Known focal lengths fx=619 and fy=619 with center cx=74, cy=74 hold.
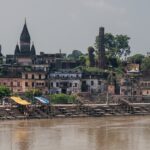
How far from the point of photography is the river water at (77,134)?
172 ft

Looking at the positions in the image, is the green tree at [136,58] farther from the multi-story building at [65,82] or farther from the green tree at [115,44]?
the multi-story building at [65,82]

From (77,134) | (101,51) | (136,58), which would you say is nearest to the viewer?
(77,134)

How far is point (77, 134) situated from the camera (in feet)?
199

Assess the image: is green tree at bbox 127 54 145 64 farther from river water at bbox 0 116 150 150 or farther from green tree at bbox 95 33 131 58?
river water at bbox 0 116 150 150

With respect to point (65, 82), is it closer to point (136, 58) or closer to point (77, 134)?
point (136, 58)

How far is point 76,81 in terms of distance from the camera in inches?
4053

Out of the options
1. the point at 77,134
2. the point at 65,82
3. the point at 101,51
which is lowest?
the point at 77,134

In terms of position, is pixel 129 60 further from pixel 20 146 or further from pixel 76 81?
pixel 20 146

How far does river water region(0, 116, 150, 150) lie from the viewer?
52.3m

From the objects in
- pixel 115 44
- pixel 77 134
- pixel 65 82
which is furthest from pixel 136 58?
pixel 77 134

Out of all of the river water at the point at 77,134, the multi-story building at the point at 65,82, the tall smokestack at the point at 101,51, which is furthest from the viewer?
the tall smokestack at the point at 101,51

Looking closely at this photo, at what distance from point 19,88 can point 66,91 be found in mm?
7861

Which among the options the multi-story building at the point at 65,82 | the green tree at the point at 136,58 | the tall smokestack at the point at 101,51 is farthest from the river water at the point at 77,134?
the green tree at the point at 136,58

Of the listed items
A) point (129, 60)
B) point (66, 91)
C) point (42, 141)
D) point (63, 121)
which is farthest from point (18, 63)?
point (42, 141)
